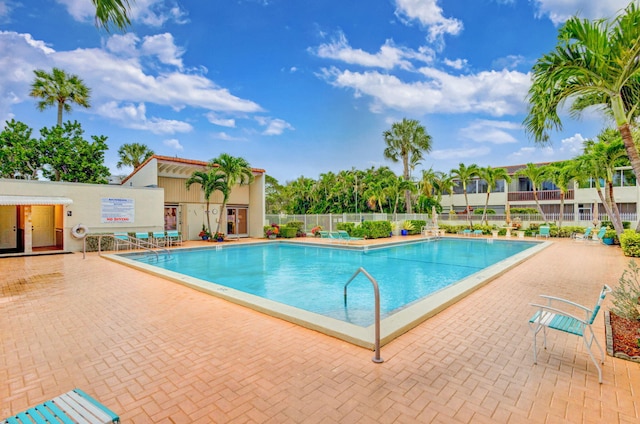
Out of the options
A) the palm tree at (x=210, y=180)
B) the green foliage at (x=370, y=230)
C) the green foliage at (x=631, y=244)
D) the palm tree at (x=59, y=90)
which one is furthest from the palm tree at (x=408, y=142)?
the palm tree at (x=59, y=90)

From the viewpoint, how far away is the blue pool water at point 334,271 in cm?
742

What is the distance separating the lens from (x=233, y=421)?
8.50ft

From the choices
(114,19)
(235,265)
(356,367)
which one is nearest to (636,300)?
(356,367)

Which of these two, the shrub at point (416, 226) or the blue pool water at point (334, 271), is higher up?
the shrub at point (416, 226)

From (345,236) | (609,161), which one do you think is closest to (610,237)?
(609,161)

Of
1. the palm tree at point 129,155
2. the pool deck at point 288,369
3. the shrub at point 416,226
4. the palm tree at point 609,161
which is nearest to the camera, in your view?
the pool deck at point 288,369

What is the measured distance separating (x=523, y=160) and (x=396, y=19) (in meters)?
22.3

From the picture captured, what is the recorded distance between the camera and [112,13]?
9.35 ft

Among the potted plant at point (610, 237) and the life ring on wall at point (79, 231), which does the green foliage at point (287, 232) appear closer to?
the life ring on wall at point (79, 231)

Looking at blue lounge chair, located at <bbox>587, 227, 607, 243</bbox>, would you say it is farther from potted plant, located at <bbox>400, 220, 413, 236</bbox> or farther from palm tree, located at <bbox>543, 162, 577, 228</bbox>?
potted plant, located at <bbox>400, 220, 413, 236</bbox>

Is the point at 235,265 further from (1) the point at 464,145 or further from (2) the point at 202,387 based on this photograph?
(1) the point at 464,145

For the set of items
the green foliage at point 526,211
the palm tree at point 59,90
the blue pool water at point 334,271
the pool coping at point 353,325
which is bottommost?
the blue pool water at point 334,271

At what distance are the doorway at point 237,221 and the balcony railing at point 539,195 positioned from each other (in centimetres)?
2623

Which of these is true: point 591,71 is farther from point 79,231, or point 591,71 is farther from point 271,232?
point 271,232
